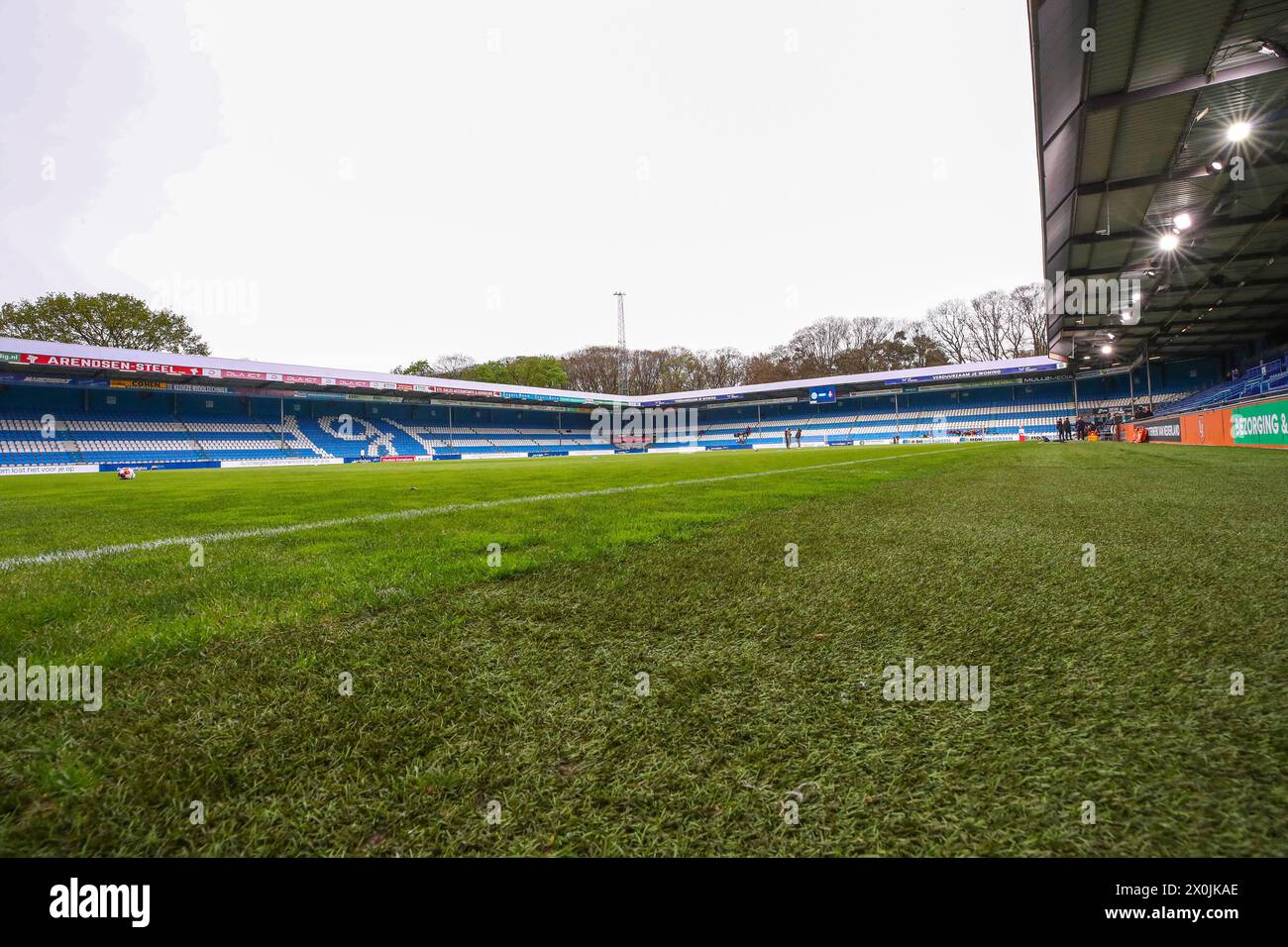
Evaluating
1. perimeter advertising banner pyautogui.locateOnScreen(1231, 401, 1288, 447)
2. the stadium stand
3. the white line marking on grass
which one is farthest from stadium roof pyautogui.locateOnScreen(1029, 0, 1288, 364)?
the white line marking on grass

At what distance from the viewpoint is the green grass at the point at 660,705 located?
95 centimetres

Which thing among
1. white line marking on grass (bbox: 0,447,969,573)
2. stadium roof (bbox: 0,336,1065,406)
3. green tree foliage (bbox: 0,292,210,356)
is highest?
green tree foliage (bbox: 0,292,210,356)

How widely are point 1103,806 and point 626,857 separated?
83cm

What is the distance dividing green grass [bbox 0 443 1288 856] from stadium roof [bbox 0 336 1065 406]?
34460 millimetres

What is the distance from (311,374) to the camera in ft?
117

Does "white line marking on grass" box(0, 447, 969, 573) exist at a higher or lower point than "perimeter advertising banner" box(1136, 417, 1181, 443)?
lower

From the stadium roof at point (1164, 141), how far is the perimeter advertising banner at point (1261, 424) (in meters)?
4.68

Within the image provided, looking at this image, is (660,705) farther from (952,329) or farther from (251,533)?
(952,329)

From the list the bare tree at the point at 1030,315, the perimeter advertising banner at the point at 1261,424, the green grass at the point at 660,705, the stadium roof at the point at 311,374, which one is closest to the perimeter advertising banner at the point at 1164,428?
the perimeter advertising banner at the point at 1261,424

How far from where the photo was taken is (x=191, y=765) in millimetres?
1156

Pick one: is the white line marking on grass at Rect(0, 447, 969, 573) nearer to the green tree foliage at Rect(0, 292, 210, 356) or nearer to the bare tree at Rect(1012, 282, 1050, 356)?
the green tree foliage at Rect(0, 292, 210, 356)

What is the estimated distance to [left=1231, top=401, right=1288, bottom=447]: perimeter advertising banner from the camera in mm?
12609

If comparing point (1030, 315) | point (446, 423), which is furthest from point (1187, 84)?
point (1030, 315)
